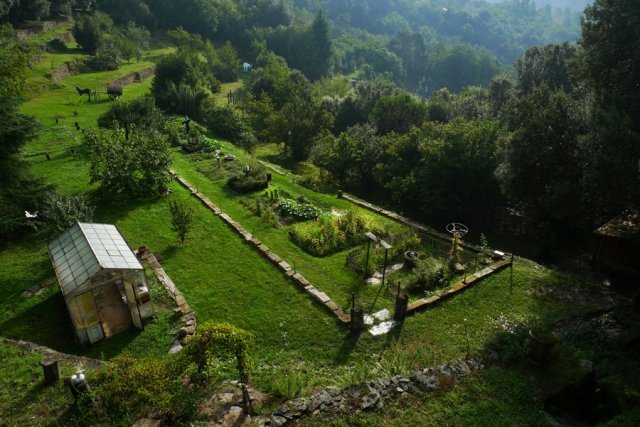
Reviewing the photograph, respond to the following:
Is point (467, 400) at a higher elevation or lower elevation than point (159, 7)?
lower

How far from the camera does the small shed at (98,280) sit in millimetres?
9125

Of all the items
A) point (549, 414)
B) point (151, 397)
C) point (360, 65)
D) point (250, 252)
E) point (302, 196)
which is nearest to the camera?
point (151, 397)

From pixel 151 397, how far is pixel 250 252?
6913 millimetres

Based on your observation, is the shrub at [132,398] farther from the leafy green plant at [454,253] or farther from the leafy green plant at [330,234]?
the leafy green plant at [454,253]

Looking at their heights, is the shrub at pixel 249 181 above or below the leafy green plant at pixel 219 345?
below

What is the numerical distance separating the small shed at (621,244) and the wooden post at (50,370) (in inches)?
640

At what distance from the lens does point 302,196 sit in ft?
61.7

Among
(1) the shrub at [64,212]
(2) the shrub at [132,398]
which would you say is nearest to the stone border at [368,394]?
(2) the shrub at [132,398]

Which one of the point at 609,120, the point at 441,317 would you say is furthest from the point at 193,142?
the point at 609,120

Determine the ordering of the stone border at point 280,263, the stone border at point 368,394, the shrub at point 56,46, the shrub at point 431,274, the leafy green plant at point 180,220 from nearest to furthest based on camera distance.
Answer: the stone border at point 368,394
the stone border at point 280,263
the shrub at point 431,274
the leafy green plant at point 180,220
the shrub at point 56,46

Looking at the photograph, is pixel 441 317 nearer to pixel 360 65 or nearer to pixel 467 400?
pixel 467 400

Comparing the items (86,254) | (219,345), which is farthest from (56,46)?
(219,345)

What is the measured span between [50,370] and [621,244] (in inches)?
699

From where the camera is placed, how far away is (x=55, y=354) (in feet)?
28.8
